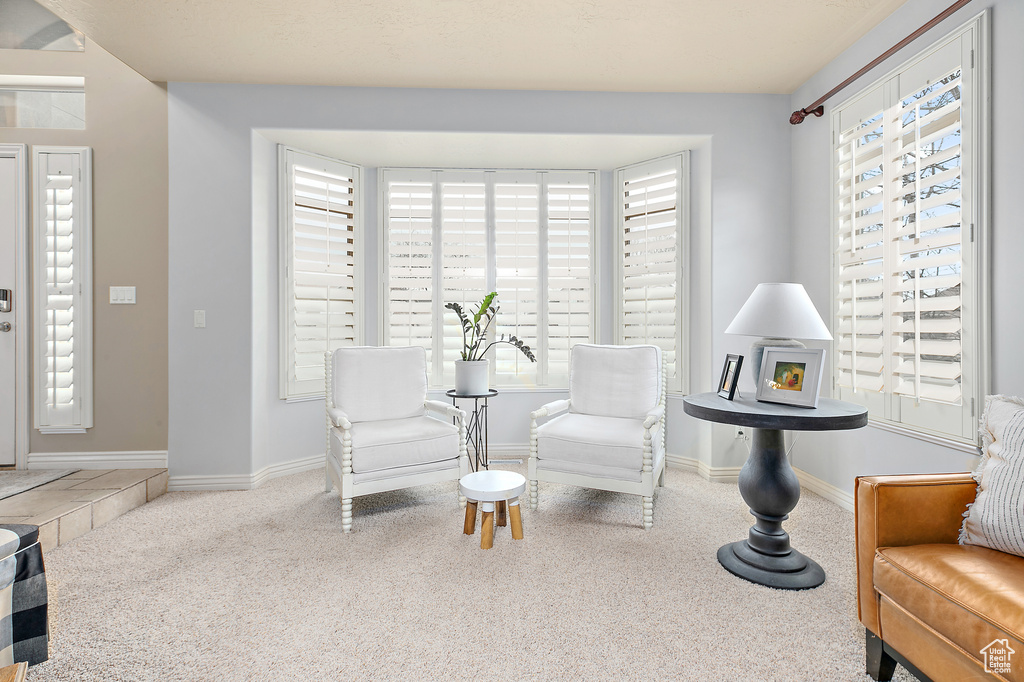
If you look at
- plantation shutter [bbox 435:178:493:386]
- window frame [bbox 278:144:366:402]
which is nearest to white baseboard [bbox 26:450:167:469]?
window frame [bbox 278:144:366:402]

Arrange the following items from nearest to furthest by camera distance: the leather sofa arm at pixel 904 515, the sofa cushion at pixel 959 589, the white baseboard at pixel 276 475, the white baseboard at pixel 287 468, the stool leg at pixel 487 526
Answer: the sofa cushion at pixel 959 589
the leather sofa arm at pixel 904 515
the stool leg at pixel 487 526
the white baseboard at pixel 276 475
the white baseboard at pixel 287 468

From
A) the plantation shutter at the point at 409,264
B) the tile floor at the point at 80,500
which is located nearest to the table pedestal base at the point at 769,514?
the plantation shutter at the point at 409,264

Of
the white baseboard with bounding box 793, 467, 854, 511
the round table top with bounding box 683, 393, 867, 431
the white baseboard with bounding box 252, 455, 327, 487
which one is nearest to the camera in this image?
the round table top with bounding box 683, 393, 867, 431

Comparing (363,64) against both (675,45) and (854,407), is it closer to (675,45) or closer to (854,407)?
(675,45)

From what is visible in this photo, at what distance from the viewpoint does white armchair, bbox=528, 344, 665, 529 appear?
2.65 metres

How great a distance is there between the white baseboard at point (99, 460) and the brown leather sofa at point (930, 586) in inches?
159

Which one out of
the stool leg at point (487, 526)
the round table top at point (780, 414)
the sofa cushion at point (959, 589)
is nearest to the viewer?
the sofa cushion at point (959, 589)

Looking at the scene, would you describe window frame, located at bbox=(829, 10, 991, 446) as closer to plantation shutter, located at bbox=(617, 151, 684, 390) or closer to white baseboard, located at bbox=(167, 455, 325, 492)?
plantation shutter, located at bbox=(617, 151, 684, 390)

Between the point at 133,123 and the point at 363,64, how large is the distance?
5.68 ft

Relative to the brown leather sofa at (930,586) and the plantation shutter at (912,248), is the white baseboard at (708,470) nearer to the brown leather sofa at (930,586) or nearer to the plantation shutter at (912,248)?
the plantation shutter at (912,248)

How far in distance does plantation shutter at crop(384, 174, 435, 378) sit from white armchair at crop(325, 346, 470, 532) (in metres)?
0.74

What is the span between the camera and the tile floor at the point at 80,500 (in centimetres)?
244

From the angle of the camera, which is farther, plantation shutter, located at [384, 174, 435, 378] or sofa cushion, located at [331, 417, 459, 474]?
plantation shutter, located at [384, 174, 435, 378]

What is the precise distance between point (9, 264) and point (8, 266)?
1cm
